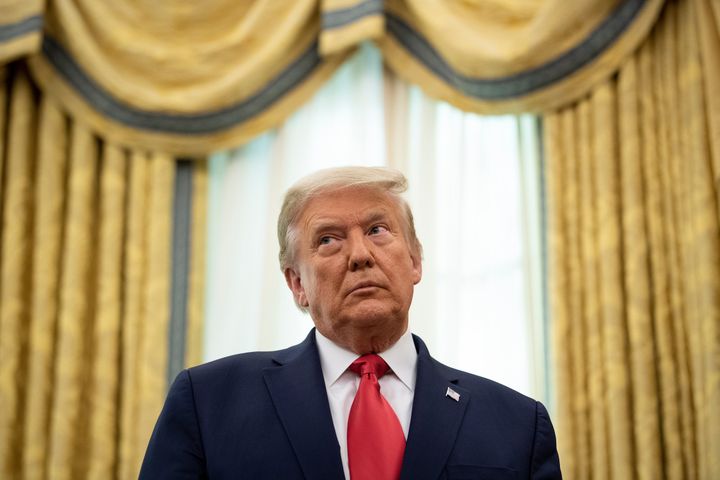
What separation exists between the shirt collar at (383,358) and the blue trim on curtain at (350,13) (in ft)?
5.75

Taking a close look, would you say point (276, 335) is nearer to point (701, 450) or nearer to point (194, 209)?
point (194, 209)

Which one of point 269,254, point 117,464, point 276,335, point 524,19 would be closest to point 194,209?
point 269,254

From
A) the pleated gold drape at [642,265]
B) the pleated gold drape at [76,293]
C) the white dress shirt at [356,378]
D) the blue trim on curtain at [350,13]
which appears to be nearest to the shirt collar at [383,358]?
the white dress shirt at [356,378]

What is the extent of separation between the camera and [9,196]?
11.6 feet

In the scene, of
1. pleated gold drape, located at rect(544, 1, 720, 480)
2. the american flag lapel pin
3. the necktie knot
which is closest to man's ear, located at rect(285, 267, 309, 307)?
the necktie knot

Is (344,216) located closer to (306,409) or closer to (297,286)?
(297,286)

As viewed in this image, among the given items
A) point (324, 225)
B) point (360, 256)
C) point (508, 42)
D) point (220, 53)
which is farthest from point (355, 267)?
point (220, 53)

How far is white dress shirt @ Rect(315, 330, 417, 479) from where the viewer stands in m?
1.94

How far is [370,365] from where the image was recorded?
198cm

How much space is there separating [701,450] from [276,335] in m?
1.55

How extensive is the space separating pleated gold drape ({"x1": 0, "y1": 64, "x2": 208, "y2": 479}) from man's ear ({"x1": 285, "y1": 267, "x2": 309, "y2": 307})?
1.37 m

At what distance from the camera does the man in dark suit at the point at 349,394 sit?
1.84m

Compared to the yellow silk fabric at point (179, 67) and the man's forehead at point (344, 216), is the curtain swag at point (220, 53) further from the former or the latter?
the man's forehead at point (344, 216)

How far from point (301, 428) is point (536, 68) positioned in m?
1.92
